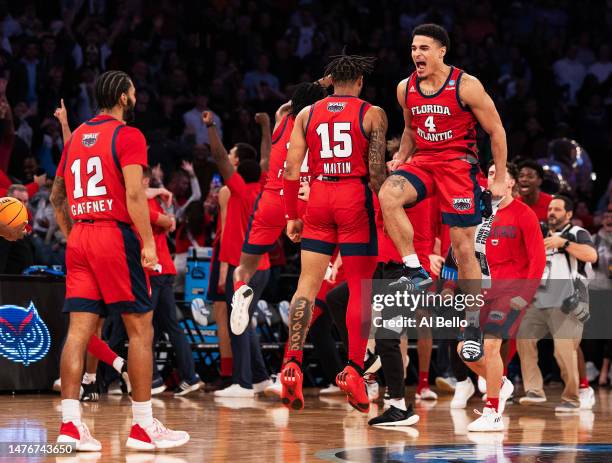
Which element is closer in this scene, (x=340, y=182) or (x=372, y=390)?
(x=340, y=182)

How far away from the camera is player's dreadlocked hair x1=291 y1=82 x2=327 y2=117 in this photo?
945cm

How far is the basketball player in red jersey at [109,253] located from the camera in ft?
22.5

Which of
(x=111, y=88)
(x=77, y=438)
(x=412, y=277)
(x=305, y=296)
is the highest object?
(x=111, y=88)

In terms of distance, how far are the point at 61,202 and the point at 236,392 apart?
450cm

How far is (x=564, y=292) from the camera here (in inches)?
452

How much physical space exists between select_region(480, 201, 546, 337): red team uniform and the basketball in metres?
4.01

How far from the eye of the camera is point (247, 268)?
33.4 feet

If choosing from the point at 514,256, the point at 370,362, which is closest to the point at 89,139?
the point at 370,362

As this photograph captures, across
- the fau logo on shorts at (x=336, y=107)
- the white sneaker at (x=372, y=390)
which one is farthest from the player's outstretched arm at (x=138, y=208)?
the white sneaker at (x=372, y=390)

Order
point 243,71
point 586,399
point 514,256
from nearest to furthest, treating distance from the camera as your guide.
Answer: point 514,256 → point 586,399 → point 243,71

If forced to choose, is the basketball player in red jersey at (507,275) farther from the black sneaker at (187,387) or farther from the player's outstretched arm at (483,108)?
the black sneaker at (187,387)

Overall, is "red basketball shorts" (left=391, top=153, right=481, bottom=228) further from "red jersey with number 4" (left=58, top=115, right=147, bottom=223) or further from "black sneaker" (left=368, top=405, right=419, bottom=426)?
"red jersey with number 4" (left=58, top=115, right=147, bottom=223)

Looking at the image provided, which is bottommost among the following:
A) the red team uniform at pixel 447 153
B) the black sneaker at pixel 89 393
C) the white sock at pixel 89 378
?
the black sneaker at pixel 89 393

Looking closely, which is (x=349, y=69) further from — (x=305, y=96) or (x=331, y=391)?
(x=331, y=391)
